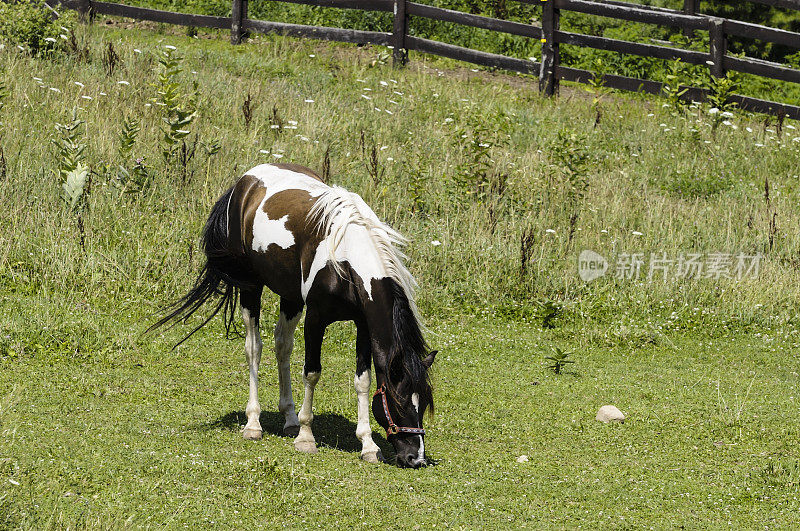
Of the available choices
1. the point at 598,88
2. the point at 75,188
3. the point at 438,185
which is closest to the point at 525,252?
the point at 438,185

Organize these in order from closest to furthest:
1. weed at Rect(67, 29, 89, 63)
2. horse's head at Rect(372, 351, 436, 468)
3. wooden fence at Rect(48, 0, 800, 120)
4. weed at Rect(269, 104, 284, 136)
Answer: horse's head at Rect(372, 351, 436, 468)
weed at Rect(269, 104, 284, 136)
weed at Rect(67, 29, 89, 63)
wooden fence at Rect(48, 0, 800, 120)

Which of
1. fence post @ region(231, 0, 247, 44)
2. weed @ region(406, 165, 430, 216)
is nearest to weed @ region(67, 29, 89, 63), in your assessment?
fence post @ region(231, 0, 247, 44)

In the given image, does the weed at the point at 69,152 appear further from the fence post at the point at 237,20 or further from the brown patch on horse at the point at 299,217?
the fence post at the point at 237,20

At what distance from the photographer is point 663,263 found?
11.4 metres

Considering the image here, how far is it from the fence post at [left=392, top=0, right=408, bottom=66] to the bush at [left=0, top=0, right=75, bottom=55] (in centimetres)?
621

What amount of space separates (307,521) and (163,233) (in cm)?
582

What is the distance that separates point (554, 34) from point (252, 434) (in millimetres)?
12681

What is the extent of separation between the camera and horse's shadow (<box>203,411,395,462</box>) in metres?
7.17

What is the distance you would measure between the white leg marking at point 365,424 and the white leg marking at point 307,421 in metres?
0.35

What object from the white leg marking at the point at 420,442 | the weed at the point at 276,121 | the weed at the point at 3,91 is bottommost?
the white leg marking at the point at 420,442

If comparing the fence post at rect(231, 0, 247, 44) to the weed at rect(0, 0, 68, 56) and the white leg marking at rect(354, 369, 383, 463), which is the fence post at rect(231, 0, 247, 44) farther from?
the white leg marking at rect(354, 369, 383, 463)

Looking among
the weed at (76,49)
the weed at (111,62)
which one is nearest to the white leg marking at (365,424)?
the weed at (111,62)

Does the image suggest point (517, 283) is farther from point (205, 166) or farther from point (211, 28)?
point (211, 28)

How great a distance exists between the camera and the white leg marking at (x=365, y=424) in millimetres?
6711
